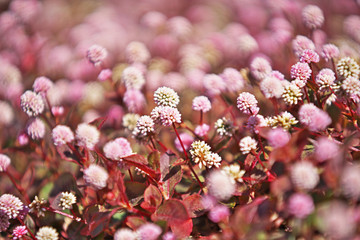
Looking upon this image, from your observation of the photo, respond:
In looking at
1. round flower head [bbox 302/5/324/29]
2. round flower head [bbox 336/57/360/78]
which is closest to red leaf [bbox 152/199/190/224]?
round flower head [bbox 336/57/360/78]

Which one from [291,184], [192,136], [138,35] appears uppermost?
[291,184]

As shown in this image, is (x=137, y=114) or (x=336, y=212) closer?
(x=336, y=212)

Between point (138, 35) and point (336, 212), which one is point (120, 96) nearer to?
point (138, 35)

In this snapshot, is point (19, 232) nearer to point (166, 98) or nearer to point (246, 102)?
point (166, 98)

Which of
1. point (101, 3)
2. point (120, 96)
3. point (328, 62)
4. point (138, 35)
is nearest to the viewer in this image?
point (328, 62)

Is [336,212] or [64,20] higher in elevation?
[336,212]

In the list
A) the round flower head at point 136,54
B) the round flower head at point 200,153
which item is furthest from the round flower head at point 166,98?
the round flower head at point 136,54

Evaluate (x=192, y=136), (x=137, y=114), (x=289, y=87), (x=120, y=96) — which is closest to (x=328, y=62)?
(x=289, y=87)

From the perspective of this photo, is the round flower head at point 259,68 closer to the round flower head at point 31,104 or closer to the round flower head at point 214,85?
the round flower head at point 214,85
